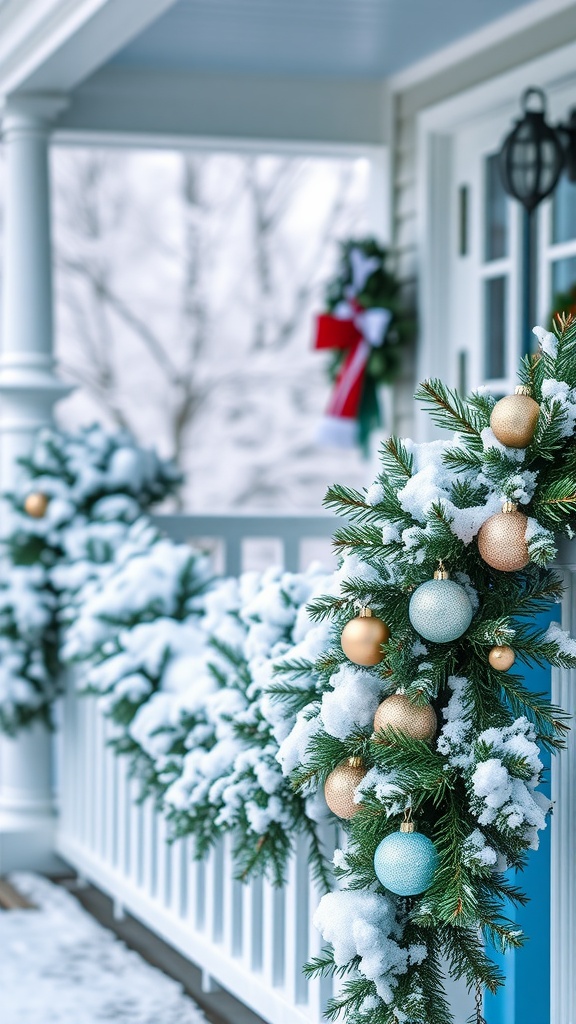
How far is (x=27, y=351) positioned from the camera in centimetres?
415

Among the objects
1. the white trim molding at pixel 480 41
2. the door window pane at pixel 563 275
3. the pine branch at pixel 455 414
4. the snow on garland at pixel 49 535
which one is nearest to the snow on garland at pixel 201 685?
the snow on garland at pixel 49 535

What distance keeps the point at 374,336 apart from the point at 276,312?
5.69m

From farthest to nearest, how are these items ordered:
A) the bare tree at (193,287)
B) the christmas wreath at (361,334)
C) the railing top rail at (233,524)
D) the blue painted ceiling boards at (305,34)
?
the bare tree at (193,287) < the christmas wreath at (361,334) < the blue painted ceiling boards at (305,34) < the railing top rail at (233,524)

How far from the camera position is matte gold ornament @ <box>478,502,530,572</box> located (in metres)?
1.62

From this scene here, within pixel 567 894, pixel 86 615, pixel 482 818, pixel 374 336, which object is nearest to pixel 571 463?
pixel 482 818

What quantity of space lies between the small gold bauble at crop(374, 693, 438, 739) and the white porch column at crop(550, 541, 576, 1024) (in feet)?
0.65

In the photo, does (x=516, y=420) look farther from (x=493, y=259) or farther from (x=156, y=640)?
(x=493, y=259)

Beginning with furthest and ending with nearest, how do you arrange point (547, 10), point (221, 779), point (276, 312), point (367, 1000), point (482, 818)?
point (276, 312), point (547, 10), point (221, 779), point (367, 1000), point (482, 818)

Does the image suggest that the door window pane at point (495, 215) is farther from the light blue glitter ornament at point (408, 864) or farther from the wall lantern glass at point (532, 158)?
the light blue glitter ornament at point (408, 864)

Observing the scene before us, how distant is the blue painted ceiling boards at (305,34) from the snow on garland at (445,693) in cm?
264

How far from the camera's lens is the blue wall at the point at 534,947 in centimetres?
178

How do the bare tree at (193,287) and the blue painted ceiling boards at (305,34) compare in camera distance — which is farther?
the bare tree at (193,287)

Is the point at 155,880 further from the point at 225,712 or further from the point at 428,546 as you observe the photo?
the point at 428,546

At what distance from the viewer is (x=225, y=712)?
2355 mm
